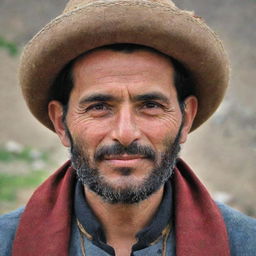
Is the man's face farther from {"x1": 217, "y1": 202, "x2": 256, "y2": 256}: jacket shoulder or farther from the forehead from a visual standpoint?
{"x1": 217, "y1": 202, "x2": 256, "y2": 256}: jacket shoulder

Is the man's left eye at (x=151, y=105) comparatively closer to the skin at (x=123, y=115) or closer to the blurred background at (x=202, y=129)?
the skin at (x=123, y=115)

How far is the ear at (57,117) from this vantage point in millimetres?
3119

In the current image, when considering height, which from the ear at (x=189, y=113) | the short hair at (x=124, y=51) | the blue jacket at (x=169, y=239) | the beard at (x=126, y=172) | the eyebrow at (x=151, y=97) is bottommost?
the blue jacket at (x=169, y=239)

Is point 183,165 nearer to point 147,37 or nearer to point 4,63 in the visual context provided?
point 147,37

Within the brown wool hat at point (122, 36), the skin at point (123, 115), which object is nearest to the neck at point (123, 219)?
the skin at point (123, 115)

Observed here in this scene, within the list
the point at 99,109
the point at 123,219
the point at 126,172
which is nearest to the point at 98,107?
the point at 99,109

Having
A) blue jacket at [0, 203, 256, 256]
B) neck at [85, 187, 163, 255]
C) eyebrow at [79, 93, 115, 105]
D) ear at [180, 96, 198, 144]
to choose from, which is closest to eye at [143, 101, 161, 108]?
eyebrow at [79, 93, 115, 105]

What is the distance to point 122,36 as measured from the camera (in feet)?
8.73

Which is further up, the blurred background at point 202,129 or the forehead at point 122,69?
the blurred background at point 202,129

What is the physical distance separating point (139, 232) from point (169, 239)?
6.6 inches

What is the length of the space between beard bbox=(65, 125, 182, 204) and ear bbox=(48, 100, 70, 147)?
0.20m

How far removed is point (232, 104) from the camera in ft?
40.4

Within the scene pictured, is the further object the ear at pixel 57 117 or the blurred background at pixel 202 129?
the blurred background at pixel 202 129

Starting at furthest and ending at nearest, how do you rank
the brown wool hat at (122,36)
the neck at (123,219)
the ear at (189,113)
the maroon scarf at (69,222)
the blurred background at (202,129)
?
the blurred background at (202,129) < the ear at (189,113) < the neck at (123,219) < the maroon scarf at (69,222) < the brown wool hat at (122,36)
